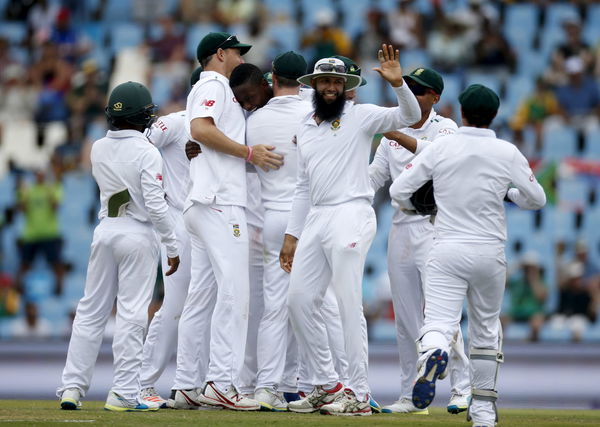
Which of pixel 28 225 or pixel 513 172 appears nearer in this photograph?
pixel 513 172

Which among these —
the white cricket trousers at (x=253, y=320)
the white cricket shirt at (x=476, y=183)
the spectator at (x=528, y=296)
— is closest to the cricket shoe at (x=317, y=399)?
the white cricket trousers at (x=253, y=320)

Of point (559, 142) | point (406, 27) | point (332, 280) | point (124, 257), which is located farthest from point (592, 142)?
point (124, 257)

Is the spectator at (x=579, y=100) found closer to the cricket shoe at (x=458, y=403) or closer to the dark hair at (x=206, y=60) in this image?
the cricket shoe at (x=458, y=403)

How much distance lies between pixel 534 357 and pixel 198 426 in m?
5.34

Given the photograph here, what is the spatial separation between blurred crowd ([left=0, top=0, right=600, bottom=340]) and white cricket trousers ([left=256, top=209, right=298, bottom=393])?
615 centimetres

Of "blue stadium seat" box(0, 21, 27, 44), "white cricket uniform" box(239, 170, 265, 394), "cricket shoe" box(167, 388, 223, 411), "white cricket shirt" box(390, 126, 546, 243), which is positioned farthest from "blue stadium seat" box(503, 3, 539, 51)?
"white cricket shirt" box(390, 126, 546, 243)

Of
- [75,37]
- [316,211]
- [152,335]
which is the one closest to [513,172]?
[316,211]

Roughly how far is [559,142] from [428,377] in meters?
11.3

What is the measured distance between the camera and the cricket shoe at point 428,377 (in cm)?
765

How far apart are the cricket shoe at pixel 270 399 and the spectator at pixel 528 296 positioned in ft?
21.8

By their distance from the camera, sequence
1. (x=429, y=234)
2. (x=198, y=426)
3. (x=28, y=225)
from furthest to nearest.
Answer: (x=28, y=225) → (x=429, y=234) → (x=198, y=426)

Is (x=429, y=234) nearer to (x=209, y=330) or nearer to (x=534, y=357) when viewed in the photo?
(x=209, y=330)

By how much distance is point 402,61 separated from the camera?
65.8 ft

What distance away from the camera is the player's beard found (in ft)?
30.7
